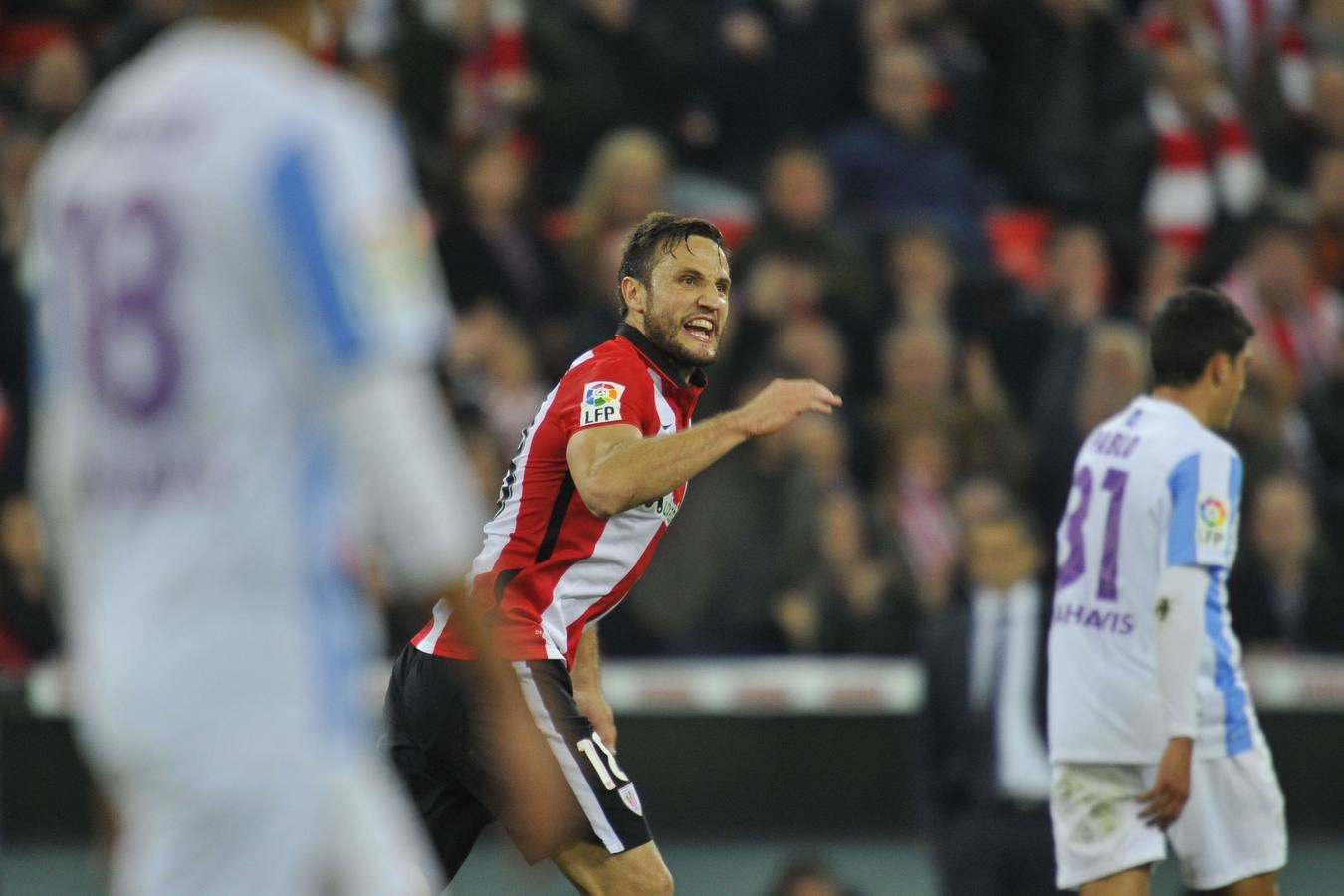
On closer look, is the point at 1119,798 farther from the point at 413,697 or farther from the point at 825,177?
the point at 825,177

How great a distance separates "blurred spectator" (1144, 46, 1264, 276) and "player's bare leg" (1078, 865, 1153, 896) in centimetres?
741

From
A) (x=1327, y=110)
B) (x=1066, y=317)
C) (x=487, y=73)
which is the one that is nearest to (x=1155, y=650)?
(x=1066, y=317)

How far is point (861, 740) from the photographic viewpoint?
33.6ft

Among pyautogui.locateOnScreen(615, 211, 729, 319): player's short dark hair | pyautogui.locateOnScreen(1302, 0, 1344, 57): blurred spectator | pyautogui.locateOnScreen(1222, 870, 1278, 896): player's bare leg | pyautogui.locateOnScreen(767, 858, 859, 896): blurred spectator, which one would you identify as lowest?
pyautogui.locateOnScreen(767, 858, 859, 896): blurred spectator

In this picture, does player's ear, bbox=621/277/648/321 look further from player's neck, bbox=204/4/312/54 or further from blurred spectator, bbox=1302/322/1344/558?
blurred spectator, bbox=1302/322/1344/558

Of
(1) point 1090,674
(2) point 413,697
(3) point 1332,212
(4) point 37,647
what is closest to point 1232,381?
(1) point 1090,674

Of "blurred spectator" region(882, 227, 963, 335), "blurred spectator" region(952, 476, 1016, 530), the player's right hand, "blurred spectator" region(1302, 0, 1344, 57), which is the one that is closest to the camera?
the player's right hand

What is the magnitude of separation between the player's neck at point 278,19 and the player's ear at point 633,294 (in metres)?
2.65

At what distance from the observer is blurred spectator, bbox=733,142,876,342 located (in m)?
11.5

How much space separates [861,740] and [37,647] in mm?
3893

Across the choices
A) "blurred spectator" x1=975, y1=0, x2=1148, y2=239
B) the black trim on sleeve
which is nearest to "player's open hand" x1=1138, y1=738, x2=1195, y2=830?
the black trim on sleeve

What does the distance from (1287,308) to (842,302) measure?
99.5 inches

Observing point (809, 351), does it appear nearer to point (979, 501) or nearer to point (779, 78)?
point (979, 501)

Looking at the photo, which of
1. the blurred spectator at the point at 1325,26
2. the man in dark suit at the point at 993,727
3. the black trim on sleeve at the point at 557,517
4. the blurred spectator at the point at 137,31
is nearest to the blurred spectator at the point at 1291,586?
the man in dark suit at the point at 993,727
